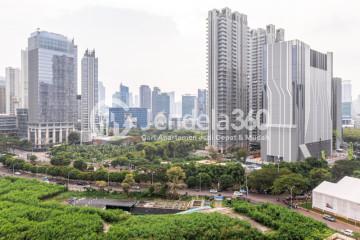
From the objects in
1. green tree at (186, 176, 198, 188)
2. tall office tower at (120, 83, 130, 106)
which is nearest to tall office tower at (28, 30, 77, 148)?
green tree at (186, 176, 198, 188)

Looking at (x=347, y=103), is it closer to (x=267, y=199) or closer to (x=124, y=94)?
(x=124, y=94)

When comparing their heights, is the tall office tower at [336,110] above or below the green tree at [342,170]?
above

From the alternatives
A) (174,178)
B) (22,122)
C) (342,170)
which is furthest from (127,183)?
(22,122)

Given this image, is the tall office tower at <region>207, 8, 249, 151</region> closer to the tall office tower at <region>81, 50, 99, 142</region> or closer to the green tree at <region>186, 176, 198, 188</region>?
the green tree at <region>186, 176, 198, 188</region>

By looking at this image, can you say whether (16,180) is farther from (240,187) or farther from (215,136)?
(215,136)

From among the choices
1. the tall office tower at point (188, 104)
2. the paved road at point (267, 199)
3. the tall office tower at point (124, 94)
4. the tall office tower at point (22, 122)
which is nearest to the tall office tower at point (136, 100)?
the tall office tower at point (124, 94)

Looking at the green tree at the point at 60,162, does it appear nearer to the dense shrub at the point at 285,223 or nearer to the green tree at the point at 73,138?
the green tree at the point at 73,138
